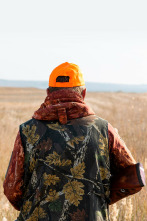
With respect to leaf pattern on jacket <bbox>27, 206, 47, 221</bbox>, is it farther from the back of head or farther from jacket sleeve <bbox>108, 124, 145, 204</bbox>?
the back of head

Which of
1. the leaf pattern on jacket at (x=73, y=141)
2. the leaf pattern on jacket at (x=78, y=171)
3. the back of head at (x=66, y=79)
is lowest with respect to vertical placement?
the leaf pattern on jacket at (x=78, y=171)

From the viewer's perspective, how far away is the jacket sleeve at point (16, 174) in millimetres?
2004

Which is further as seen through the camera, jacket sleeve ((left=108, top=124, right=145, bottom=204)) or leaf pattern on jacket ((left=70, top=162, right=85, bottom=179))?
jacket sleeve ((left=108, top=124, right=145, bottom=204))

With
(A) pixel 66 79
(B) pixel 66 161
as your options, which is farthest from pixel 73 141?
(A) pixel 66 79

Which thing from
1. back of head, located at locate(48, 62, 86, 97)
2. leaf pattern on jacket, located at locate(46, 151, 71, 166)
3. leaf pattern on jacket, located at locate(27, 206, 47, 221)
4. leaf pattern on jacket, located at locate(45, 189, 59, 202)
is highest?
back of head, located at locate(48, 62, 86, 97)

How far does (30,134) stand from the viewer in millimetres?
1975

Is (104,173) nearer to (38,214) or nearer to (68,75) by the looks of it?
(38,214)

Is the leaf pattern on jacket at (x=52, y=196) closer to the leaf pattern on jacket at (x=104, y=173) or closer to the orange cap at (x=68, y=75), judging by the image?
the leaf pattern on jacket at (x=104, y=173)

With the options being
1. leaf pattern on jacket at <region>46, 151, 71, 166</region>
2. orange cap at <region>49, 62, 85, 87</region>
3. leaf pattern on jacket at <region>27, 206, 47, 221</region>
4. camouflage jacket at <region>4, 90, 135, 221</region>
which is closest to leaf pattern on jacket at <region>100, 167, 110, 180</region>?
camouflage jacket at <region>4, 90, 135, 221</region>

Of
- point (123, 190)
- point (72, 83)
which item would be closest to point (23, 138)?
point (72, 83)

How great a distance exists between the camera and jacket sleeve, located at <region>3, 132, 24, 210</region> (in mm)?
2004

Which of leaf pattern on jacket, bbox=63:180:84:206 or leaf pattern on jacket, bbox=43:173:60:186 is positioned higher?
leaf pattern on jacket, bbox=43:173:60:186

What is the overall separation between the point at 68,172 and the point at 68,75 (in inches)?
24.0

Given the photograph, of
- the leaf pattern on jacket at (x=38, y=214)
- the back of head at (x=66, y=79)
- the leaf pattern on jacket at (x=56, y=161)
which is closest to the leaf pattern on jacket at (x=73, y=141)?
the leaf pattern on jacket at (x=56, y=161)
